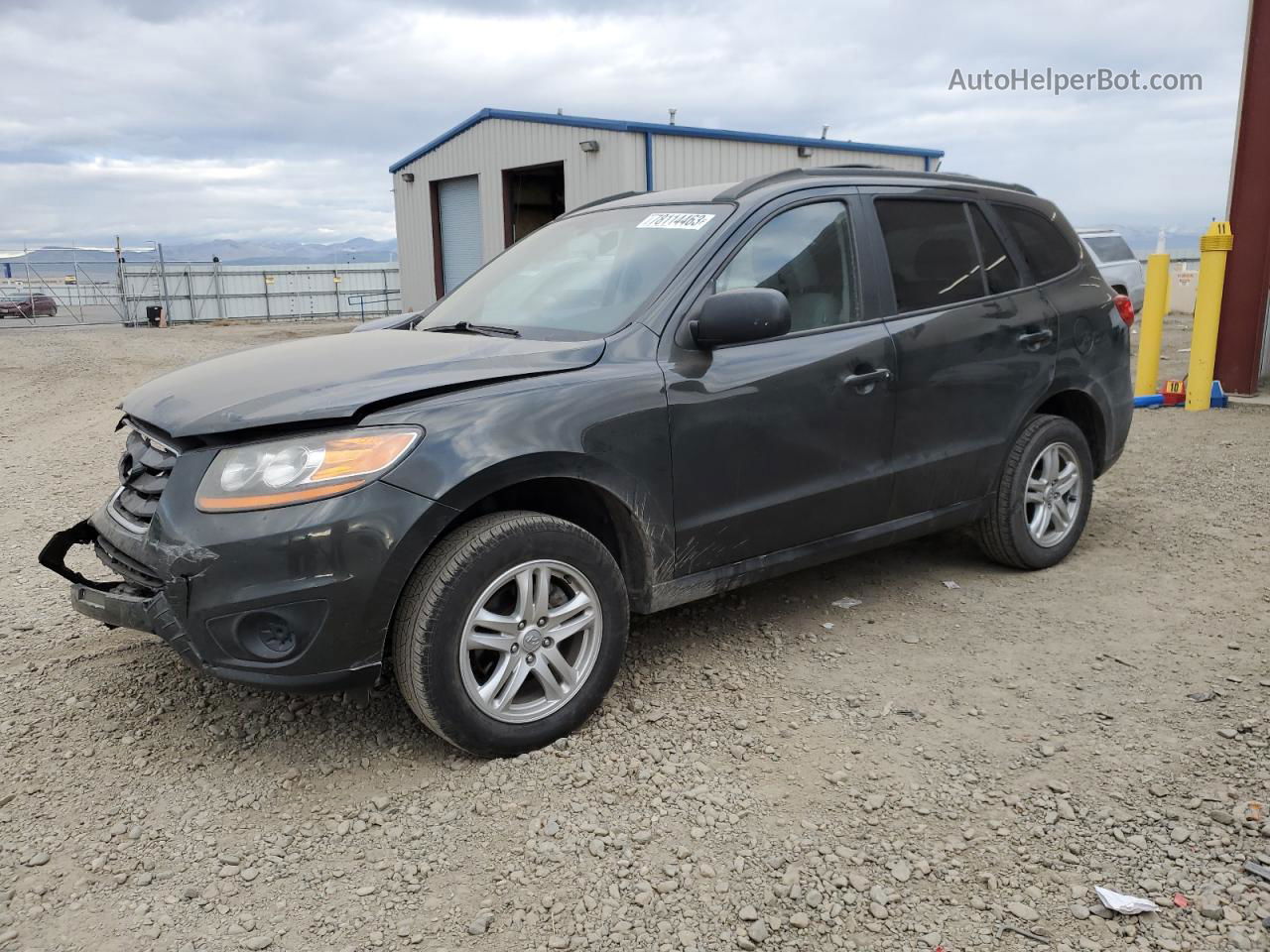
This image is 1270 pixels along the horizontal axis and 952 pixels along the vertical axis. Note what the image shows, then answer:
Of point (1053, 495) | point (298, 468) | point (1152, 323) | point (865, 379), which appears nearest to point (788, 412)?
point (865, 379)

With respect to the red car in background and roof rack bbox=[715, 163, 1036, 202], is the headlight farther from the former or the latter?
the red car in background

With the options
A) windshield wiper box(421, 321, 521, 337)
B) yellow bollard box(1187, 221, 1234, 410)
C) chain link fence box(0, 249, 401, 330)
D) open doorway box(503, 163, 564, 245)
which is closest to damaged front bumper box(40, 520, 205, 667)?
windshield wiper box(421, 321, 521, 337)

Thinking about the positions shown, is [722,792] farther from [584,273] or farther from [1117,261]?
[1117,261]

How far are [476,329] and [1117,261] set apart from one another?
15809 millimetres

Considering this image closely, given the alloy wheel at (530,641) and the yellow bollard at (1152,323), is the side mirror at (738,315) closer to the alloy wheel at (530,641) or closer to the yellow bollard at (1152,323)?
the alloy wheel at (530,641)

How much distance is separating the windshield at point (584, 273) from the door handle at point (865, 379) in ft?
→ 2.51

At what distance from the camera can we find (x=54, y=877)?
2617 mm

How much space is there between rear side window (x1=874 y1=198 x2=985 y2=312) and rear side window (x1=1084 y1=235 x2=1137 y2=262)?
45.4 ft

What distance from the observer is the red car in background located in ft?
93.5

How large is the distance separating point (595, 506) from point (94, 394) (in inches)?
403

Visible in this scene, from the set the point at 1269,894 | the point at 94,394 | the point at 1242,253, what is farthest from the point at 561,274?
the point at 94,394

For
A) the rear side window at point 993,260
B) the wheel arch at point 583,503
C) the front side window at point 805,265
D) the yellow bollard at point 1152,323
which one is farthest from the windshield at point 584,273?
the yellow bollard at point 1152,323

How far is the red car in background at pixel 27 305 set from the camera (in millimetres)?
28500

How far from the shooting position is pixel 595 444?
3.15 metres
